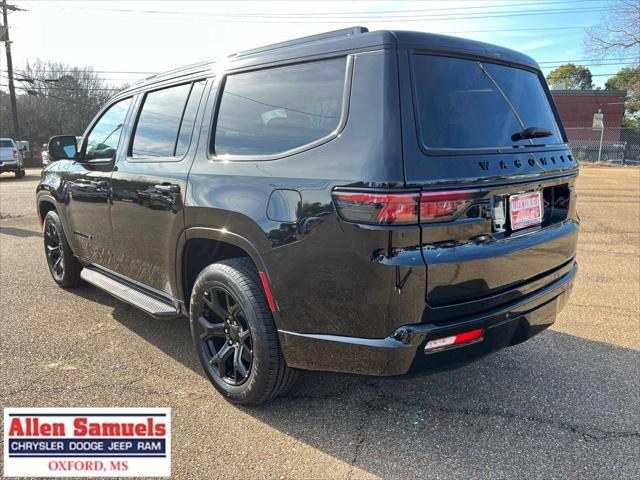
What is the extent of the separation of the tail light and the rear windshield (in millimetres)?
250

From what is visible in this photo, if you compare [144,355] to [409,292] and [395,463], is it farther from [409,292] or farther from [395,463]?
[409,292]

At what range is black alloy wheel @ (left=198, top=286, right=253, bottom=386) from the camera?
8.95ft

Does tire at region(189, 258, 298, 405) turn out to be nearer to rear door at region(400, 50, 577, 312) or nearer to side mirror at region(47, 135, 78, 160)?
rear door at region(400, 50, 577, 312)

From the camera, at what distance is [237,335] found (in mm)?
2748

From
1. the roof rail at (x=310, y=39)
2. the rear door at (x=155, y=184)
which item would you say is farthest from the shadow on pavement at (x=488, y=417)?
the roof rail at (x=310, y=39)

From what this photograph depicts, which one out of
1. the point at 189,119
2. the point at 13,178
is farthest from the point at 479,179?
the point at 13,178

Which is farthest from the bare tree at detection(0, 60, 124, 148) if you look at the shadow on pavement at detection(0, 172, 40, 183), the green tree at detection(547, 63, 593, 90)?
the green tree at detection(547, 63, 593, 90)

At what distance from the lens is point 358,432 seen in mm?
2588

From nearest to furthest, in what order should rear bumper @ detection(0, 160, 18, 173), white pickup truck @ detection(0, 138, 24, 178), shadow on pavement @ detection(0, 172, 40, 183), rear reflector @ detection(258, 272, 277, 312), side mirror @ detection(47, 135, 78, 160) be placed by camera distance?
1. rear reflector @ detection(258, 272, 277, 312)
2. side mirror @ detection(47, 135, 78, 160)
3. rear bumper @ detection(0, 160, 18, 173)
4. white pickup truck @ detection(0, 138, 24, 178)
5. shadow on pavement @ detection(0, 172, 40, 183)

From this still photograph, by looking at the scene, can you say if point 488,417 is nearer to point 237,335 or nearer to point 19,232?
point 237,335

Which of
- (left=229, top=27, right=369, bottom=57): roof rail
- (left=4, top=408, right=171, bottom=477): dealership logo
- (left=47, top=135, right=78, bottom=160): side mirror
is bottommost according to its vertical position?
(left=4, top=408, right=171, bottom=477): dealership logo

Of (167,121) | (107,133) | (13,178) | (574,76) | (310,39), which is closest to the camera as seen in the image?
(310,39)

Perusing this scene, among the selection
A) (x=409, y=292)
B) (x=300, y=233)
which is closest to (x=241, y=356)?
(x=300, y=233)

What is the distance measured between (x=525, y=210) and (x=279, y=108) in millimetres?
1400
